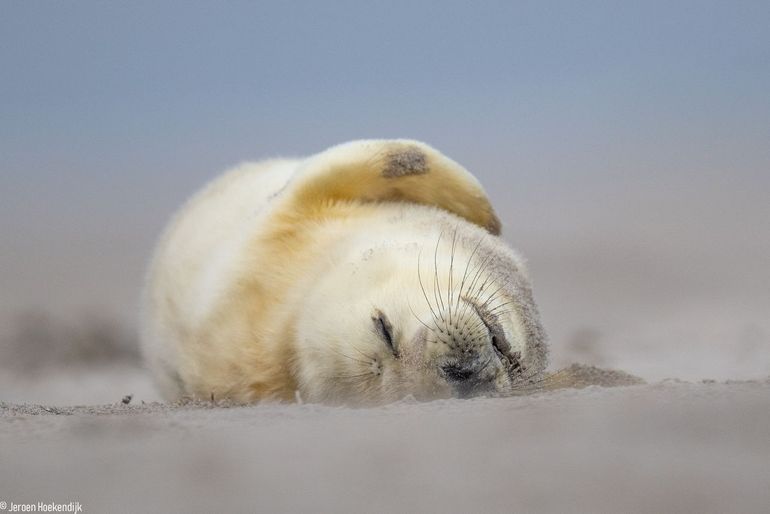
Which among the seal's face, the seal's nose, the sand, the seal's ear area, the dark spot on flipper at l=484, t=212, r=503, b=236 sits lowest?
the sand

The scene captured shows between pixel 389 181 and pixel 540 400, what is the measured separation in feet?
9.27

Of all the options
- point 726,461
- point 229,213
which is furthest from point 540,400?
point 229,213

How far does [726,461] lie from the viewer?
9.02 ft

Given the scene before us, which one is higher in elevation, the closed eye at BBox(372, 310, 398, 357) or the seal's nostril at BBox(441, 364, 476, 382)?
the closed eye at BBox(372, 310, 398, 357)

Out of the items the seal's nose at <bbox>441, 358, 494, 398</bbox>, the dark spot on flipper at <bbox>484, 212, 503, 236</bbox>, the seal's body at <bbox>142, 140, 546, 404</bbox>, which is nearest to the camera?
the seal's nose at <bbox>441, 358, 494, 398</bbox>

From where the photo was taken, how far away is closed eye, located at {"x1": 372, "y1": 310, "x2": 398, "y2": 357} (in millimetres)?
4848

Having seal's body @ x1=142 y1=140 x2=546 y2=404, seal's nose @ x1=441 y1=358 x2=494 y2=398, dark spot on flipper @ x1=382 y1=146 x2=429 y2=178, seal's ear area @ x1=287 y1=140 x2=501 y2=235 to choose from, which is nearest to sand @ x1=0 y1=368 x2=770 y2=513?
seal's nose @ x1=441 y1=358 x2=494 y2=398

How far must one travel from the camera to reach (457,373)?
4523 mm

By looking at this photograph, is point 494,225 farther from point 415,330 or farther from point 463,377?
point 463,377

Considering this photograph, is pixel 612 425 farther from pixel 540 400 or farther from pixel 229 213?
pixel 229 213

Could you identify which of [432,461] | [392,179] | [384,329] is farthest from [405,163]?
[432,461]

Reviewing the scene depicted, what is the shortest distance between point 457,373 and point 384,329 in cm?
53

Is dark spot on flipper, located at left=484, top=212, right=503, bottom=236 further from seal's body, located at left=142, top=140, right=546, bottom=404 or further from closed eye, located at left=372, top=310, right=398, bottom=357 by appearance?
closed eye, located at left=372, top=310, right=398, bottom=357

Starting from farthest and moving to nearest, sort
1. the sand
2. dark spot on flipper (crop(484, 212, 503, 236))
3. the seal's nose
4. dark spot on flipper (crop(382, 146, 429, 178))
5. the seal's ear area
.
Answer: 1. dark spot on flipper (crop(484, 212, 503, 236))
2. dark spot on flipper (crop(382, 146, 429, 178))
3. the seal's ear area
4. the seal's nose
5. the sand
